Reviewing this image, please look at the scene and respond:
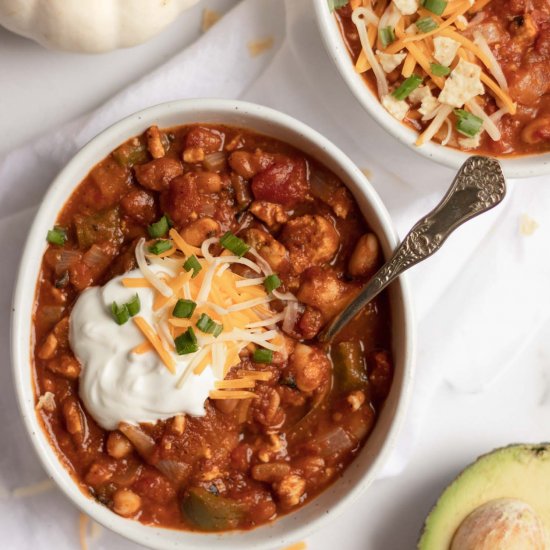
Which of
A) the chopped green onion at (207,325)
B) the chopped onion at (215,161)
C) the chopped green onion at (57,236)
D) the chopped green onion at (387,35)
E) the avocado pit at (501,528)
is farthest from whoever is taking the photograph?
the avocado pit at (501,528)

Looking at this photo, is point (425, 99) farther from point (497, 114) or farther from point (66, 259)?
point (66, 259)

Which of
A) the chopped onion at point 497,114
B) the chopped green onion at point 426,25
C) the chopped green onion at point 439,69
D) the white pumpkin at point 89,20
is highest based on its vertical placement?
the white pumpkin at point 89,20

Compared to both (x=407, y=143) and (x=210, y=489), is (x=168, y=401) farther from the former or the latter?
(x=407, y=143)

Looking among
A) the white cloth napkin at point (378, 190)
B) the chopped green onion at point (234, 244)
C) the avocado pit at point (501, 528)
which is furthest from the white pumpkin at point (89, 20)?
the avocado pit at point (501, 528)

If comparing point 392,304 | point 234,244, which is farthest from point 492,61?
point 234,244

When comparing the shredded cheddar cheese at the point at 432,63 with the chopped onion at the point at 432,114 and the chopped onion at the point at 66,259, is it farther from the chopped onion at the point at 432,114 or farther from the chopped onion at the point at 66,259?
the chopped onion at the point at 66,259
